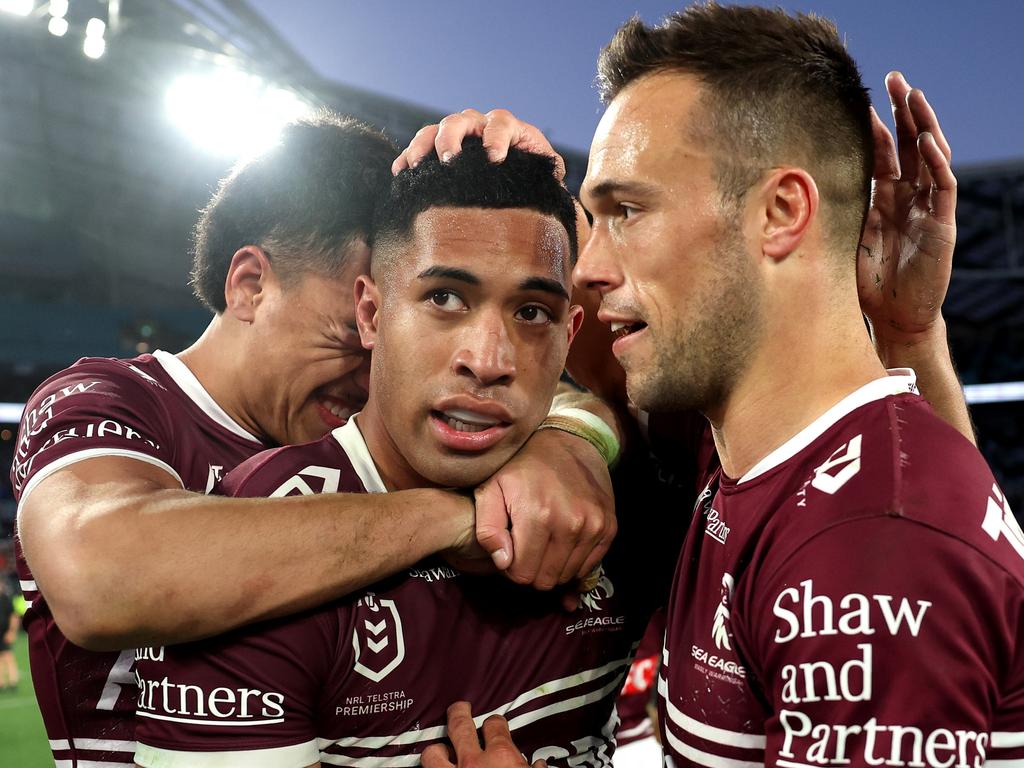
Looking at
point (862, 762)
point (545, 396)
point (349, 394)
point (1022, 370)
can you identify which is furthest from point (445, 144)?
point (1022, 370)

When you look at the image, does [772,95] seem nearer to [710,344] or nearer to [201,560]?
[710,344]

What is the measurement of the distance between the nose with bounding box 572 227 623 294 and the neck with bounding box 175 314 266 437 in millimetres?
991

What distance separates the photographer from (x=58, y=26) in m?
13.1

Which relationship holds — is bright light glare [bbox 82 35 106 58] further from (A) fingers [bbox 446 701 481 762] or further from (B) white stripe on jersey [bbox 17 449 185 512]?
(A) fingers [bbox 446 701 481 762]

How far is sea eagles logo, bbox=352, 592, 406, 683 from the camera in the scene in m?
1.69

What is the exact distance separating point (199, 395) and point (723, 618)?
54.6 inches

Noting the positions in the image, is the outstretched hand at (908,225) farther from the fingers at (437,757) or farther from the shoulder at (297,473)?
the fingers at (437,757)

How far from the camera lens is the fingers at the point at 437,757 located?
1.67m

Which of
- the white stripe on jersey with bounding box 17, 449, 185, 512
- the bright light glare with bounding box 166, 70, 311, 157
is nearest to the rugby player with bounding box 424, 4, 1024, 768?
the white stripe on jersey with bounding box 17, 449, 185, 512

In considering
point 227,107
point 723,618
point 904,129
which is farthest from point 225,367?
point 227,107

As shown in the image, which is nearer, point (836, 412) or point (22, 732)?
point (836, 412)

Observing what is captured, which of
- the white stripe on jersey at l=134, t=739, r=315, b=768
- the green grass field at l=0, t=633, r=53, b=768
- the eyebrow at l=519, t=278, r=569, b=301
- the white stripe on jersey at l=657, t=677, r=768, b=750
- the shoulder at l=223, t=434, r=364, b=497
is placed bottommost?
the green grass field at l=0, t=633, r=53, b=768

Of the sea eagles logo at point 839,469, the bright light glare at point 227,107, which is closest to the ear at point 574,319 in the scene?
the sea eagles logo at point 839,469

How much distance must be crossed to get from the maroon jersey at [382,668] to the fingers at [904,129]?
1035mm
